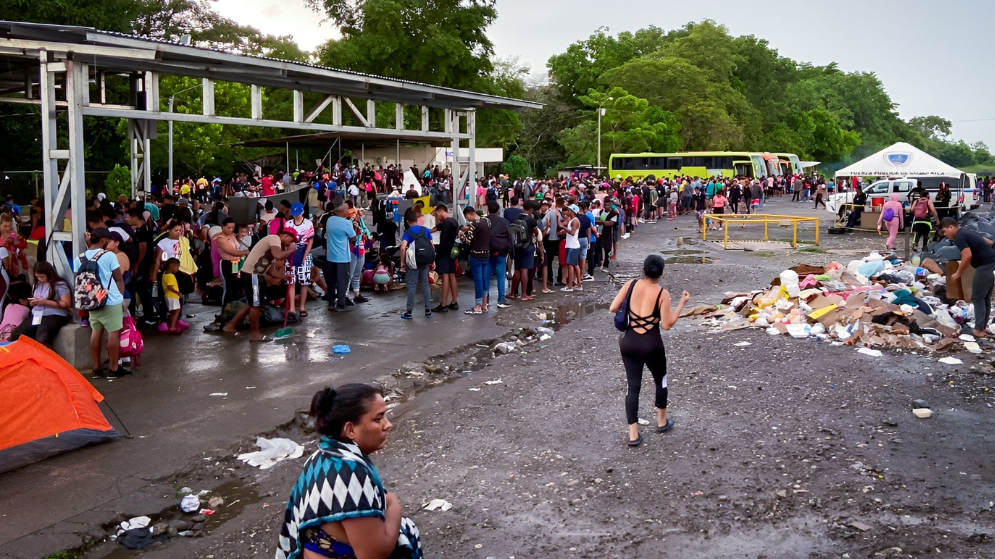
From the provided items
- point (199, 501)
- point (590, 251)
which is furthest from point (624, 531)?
point (590, 251)

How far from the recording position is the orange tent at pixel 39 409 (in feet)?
19.9

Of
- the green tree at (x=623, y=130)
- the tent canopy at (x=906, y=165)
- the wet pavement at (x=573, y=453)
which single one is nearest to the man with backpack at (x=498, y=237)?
the wet pavement at (x=573, y=453)

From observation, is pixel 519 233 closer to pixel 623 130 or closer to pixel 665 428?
pixel 665 428

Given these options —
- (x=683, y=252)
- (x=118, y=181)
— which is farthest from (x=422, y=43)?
(x=683, y=252)

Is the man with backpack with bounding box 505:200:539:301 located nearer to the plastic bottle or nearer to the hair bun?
the plastic bottle

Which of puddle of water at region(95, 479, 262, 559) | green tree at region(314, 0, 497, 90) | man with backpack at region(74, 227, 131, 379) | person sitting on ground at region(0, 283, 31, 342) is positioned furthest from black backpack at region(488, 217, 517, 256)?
green tree at region(314, 0, 497, 90)

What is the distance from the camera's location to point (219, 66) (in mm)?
11039

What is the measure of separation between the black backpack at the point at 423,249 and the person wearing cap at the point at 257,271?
1.72 meters

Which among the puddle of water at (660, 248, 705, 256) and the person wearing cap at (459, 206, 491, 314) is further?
the puddle of water at (660, 248, 705, 256)

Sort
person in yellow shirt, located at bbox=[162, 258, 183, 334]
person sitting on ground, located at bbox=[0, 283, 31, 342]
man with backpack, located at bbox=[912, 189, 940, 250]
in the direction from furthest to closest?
man with backpack, located at bbox=[912, 189, 940, 250]
person in yellow shirt, located at bbox=[162, 258, 183, 334]
person sitting on ground, located at bbox=[0, 283, 31, 342]

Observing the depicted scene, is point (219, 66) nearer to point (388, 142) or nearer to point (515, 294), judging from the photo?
point (515, 294)

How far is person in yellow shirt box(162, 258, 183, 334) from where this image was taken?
10430mm

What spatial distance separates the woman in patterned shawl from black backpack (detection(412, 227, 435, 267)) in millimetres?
8764

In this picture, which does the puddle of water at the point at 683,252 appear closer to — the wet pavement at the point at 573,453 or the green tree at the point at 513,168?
the wet pavement at the point at 573,453
